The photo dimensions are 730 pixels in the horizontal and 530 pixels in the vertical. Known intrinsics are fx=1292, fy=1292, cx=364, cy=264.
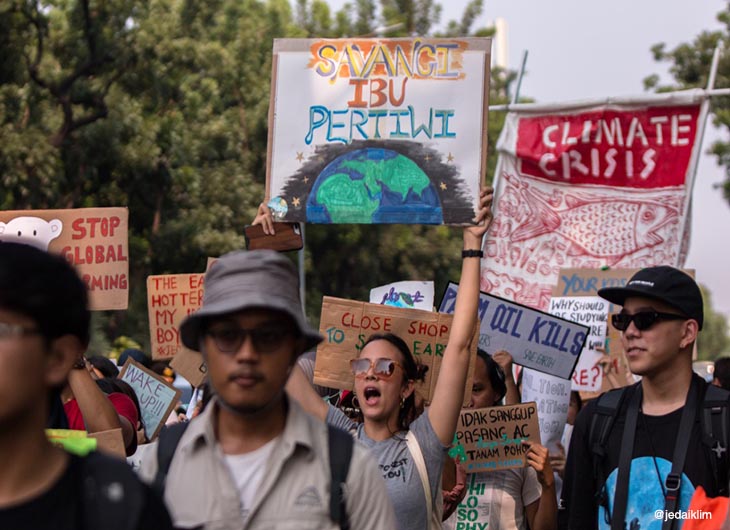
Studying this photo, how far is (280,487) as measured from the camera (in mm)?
2580

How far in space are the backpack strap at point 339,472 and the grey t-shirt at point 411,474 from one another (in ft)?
4.22

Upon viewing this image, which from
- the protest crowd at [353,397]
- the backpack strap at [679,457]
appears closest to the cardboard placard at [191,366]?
the protest crowd at [353,397]

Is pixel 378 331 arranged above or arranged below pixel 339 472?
below

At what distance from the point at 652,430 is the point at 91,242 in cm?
293

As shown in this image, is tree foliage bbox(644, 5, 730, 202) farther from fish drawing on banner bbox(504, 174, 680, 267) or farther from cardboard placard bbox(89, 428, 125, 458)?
cardboard placard bbox(89, 428, 125, 458)

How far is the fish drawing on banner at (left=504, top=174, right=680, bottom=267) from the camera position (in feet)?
36.6

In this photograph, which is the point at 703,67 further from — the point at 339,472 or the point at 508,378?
the point at 339,472

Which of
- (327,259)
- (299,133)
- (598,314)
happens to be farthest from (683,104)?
(327,259)

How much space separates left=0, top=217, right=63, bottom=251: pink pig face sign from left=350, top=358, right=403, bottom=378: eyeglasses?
2.07 metres

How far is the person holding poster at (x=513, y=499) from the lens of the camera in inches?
216

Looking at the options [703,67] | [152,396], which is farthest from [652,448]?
[703,67]

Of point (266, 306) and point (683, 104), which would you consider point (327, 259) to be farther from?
point (266, 306)

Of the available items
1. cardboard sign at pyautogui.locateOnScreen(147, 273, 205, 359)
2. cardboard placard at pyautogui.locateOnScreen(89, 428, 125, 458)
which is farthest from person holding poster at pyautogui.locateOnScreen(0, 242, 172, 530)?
cardboard sign at pyautogui.locateOnScreen(147, 273, 205, 359)

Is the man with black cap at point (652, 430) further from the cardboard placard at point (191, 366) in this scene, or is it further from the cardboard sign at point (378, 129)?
the cardboard placard at point (191, 366)
